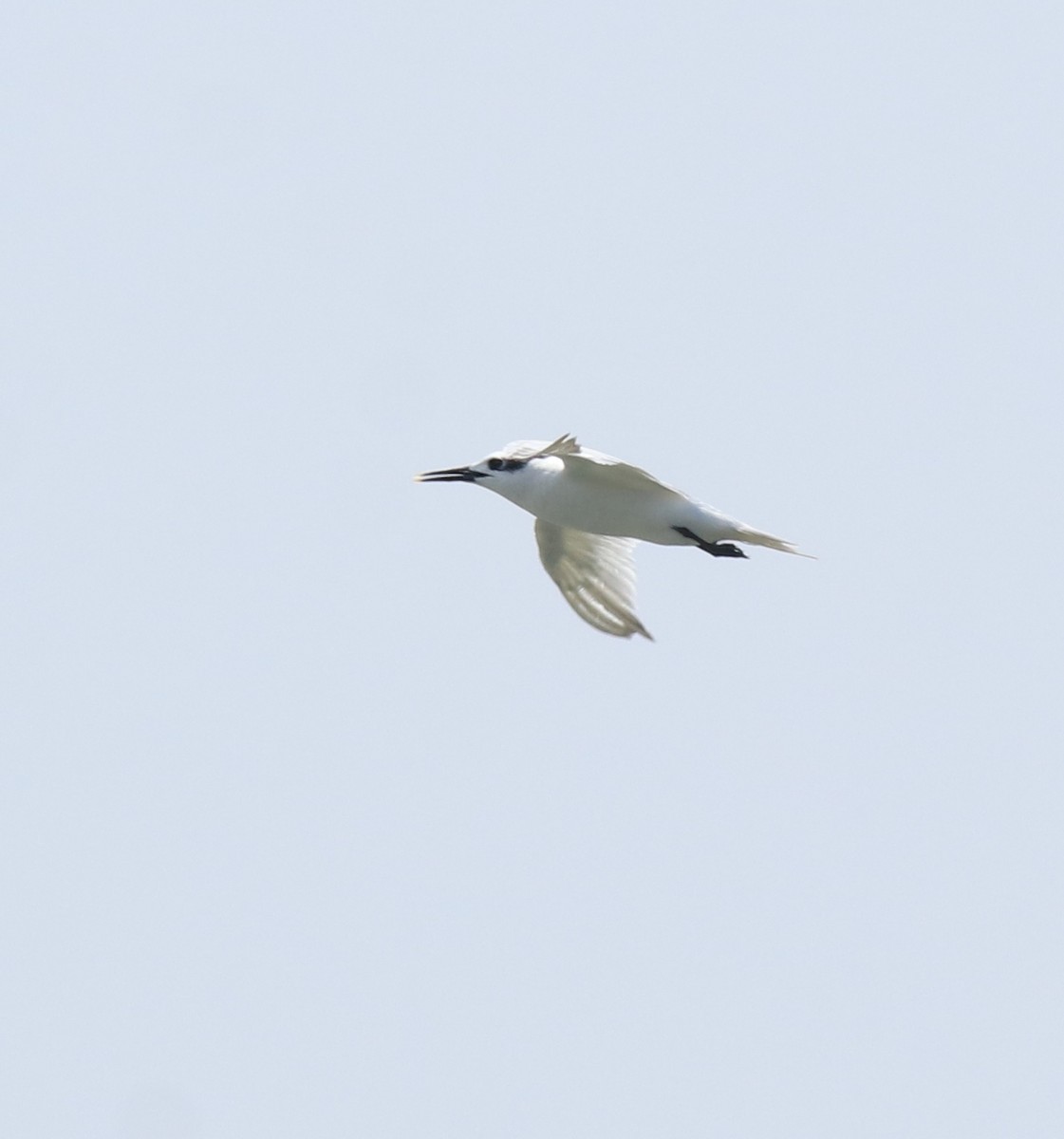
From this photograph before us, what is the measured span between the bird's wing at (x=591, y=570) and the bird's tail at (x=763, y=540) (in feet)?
4.99

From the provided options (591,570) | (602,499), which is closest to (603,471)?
(602,499)

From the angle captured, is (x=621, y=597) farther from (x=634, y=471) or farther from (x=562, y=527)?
(x=634, y=471)

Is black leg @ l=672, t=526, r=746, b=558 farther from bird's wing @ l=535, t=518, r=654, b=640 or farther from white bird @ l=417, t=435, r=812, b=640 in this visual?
bird's wing @ l=535, t=518, r=654, b=640

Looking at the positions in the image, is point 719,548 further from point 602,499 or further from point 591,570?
point 591,570

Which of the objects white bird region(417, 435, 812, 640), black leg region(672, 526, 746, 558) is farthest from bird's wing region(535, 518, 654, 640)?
black leg region(672, 526, 746, 558)

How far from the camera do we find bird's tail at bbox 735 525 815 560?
15586mm

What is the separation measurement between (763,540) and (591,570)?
1.91 metres

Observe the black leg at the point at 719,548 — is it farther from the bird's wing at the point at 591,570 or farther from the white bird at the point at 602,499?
the bird's wing at the point at 591,570

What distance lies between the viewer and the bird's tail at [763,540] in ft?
51.1

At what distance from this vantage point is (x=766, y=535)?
15633 millimetres

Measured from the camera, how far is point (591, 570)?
56.5 ft

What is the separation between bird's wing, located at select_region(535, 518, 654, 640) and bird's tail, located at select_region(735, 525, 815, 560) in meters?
1.52

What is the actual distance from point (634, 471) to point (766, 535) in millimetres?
1281

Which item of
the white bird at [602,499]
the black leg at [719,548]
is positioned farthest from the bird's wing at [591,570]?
the black leg at [719,548]
